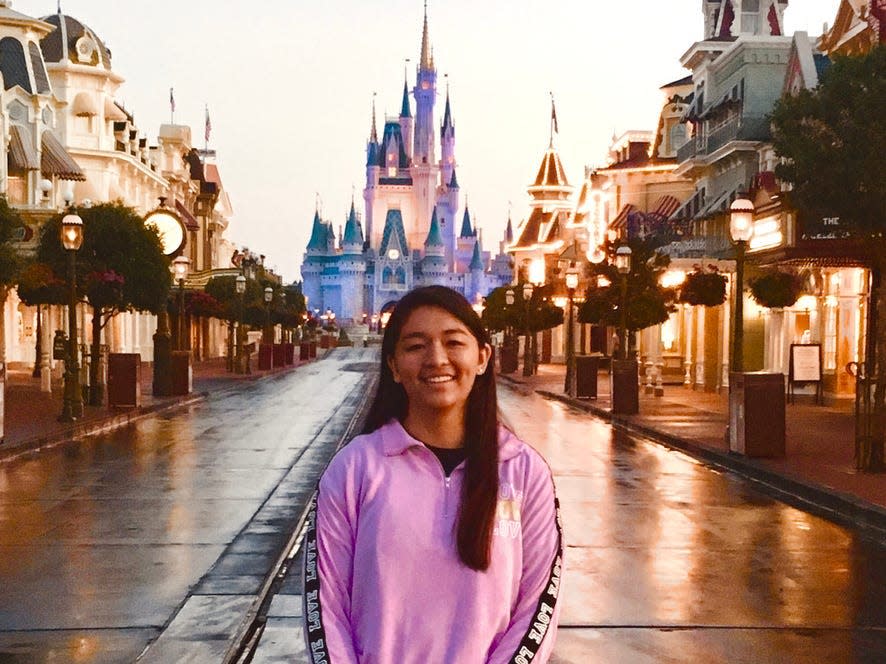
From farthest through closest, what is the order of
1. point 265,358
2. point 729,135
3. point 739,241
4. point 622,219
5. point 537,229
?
point 537,229 < point 265,358 < point 622,219 < point 729,135 < point 739,241

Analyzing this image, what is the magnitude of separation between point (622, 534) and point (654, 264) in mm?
26612

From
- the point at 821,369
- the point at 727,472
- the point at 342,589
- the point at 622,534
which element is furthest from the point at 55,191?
the point at 342,589

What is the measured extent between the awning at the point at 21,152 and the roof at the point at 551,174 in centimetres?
5569

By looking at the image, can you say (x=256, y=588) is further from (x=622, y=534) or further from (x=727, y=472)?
(x=727, y=472)

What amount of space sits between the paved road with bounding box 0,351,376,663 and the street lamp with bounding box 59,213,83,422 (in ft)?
6.20

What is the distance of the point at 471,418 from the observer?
11.4 feet

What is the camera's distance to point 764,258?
94.9 ft

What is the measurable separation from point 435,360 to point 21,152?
47.2m

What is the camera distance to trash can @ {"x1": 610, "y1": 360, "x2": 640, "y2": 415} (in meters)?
28.6

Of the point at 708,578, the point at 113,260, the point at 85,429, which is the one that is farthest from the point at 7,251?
the point at 708,578

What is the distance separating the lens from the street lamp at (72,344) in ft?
79.9

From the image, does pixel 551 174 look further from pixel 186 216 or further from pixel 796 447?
pixel 796 447

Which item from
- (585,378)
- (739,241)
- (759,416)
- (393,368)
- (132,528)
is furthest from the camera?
(585,378)

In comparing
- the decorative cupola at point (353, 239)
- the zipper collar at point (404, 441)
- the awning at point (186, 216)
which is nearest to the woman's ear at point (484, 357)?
the zipper collar at point (404, 441)
